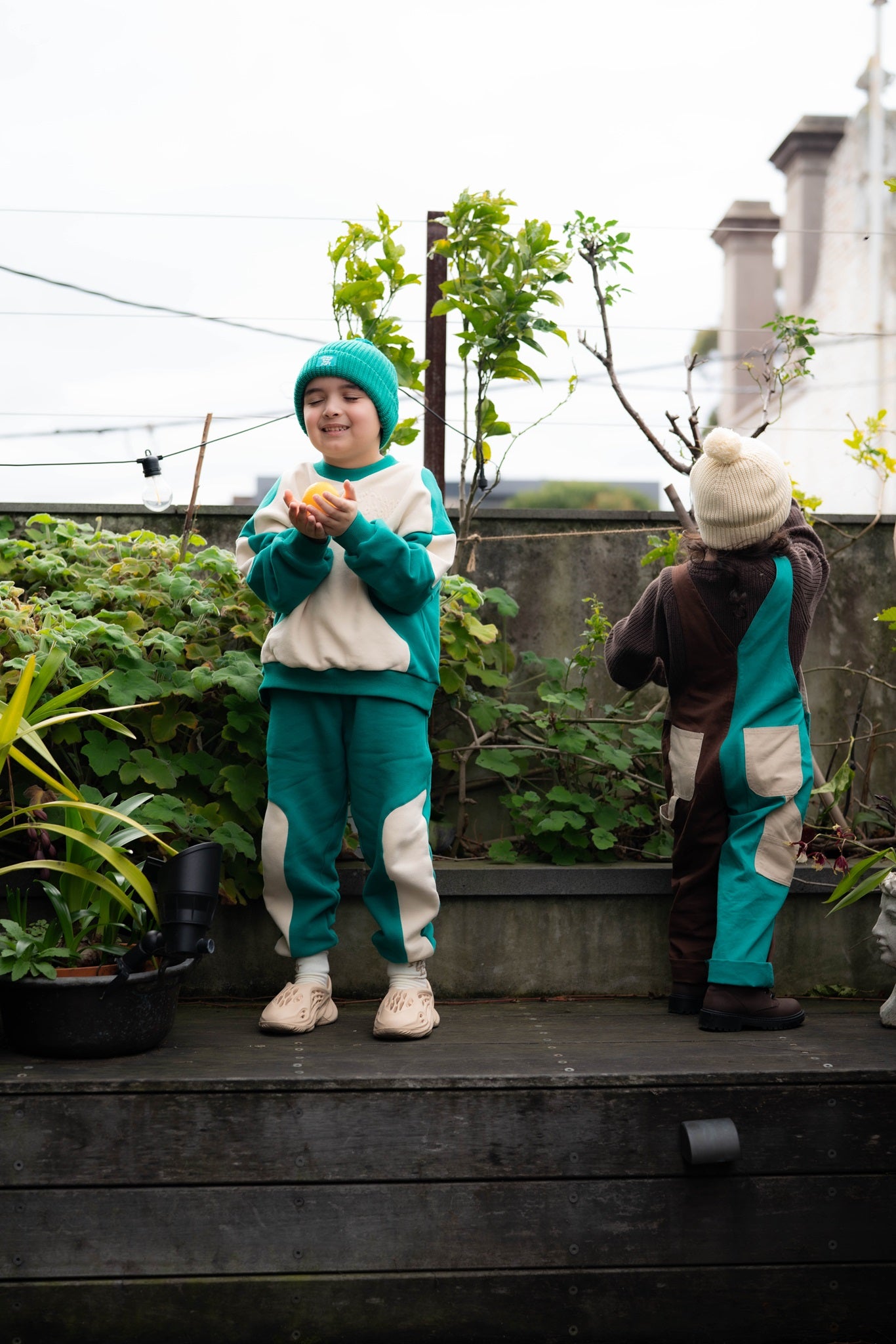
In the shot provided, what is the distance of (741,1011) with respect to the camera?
2.34 metres

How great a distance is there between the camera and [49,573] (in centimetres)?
283

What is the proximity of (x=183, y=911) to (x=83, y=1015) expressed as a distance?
26cm

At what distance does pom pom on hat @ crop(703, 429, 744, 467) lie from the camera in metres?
2.34

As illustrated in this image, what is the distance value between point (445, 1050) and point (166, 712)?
3.36 feet

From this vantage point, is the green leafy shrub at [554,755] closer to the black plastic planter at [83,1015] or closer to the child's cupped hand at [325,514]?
the child's cupped hand at [325,514]

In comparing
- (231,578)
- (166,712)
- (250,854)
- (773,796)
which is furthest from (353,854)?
(773,796)

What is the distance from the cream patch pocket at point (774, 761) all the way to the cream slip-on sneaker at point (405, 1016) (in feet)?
2.69

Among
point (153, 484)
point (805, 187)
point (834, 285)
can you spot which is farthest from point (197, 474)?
point (805, 187)

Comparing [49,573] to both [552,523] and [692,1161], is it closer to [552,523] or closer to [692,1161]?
[552,523]

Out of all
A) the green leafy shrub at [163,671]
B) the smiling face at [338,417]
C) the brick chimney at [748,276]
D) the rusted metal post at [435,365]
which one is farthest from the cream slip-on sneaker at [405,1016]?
the brick chimney at [748,276]

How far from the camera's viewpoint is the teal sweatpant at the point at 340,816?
2.29m

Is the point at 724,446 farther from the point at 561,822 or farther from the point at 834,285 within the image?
the point at 834,285

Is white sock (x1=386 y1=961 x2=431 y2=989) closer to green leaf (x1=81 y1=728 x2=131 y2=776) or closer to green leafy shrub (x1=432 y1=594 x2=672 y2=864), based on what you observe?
green leafy shrub (x1=432 y1=594 x2=672 y2=864)

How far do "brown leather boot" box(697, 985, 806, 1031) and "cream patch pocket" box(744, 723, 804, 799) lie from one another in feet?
1.34
